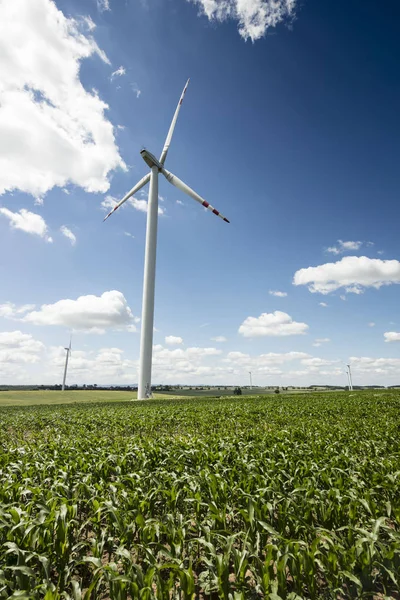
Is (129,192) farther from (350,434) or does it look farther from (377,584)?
(377,584)

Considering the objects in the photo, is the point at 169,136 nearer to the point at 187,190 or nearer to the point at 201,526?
the point at 187,190

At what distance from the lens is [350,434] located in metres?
16.3

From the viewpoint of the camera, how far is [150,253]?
65.5 m

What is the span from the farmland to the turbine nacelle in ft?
230

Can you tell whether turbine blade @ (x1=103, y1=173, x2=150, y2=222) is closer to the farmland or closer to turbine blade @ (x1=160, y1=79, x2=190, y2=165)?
turbine blade @ (x1=160, y1=79, x2=190, y2=165)

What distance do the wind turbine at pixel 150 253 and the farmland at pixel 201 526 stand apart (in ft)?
164

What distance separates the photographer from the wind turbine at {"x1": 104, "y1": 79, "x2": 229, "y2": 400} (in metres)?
62.7

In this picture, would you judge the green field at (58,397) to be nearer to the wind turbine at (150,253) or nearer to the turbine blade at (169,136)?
the wind turbine at (150,253)

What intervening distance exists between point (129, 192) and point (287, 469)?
75.0m

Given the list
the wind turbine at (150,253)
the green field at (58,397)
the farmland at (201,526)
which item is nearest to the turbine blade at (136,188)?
the wind turbine at (150,253)

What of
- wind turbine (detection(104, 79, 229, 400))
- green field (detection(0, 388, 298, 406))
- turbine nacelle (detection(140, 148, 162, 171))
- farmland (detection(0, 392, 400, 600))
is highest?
turbine nacelle (detection(140, 148, 162, 171))

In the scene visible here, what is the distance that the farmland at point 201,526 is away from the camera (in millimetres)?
4547

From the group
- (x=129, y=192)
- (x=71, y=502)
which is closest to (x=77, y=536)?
(x=71, y=502)

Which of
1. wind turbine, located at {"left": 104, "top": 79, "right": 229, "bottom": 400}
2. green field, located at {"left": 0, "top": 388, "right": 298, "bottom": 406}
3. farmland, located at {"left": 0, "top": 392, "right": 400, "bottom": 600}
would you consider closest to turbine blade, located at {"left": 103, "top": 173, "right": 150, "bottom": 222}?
wind turbine, located at {"left": 104, "top": 79, "right": 229, "bottom": 400}
